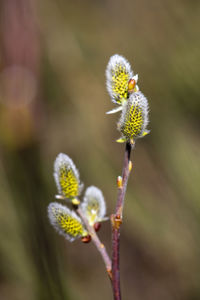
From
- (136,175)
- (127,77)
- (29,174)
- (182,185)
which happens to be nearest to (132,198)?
(136,175)

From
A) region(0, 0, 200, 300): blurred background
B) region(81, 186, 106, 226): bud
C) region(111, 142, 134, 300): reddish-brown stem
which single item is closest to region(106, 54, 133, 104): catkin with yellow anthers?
region(111, 142, 134, 300): reddish-brown stem

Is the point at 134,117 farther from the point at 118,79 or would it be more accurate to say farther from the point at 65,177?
the point at 65,177

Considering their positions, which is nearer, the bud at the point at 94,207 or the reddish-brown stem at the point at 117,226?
the reddish-brown stem at the point at 117,226

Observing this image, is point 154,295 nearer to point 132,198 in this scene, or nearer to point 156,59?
point 132,198

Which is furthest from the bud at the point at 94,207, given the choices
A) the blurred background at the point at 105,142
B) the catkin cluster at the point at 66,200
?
the blurred background at the point at 105,142

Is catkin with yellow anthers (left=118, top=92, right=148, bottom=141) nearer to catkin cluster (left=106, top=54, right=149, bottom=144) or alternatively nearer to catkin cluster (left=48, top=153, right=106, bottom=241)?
catkin cluster (left=106, top=54, right=149, bottom=144)

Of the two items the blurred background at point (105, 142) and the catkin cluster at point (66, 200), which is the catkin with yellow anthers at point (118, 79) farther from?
the blurred background at point (105, 142)

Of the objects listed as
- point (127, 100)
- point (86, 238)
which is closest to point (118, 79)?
point (127, 100)
